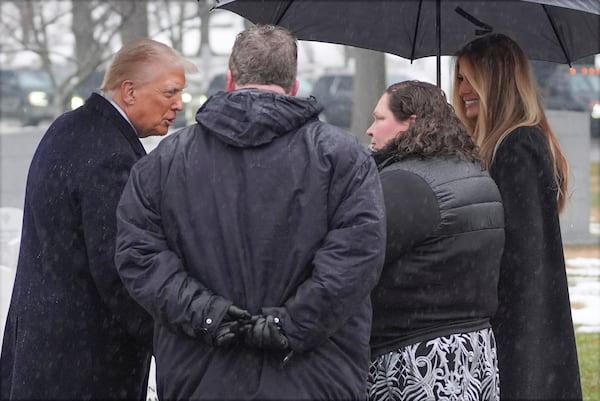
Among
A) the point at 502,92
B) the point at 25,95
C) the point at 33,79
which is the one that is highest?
the point at 502,92

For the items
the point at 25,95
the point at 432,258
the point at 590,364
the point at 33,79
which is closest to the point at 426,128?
the point at 432,258

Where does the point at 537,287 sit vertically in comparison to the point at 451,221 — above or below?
below

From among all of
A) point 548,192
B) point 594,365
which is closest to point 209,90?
point 594,365

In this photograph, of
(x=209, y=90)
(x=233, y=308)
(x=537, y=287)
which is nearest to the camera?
(x=233, y=308)

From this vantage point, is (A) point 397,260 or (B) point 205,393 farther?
(A) point 397,260

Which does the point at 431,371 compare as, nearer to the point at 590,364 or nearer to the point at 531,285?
the point at 531,285

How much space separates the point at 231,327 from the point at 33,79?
30.4m

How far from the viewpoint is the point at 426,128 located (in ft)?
12.5

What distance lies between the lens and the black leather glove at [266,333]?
312cm

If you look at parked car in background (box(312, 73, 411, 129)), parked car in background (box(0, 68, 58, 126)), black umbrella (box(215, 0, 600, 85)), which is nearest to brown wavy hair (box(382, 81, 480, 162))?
black umbrella (box(215, 0, 600, 85))

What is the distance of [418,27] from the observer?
5.64m

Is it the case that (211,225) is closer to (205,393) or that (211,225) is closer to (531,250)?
(205,393)

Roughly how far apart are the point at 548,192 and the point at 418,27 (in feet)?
5.12

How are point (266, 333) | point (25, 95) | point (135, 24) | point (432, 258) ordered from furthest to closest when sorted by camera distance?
point (25, 95) < point (135, 24) < point (432, 258) < point (266, 333)
